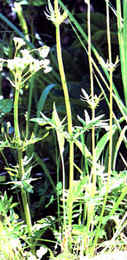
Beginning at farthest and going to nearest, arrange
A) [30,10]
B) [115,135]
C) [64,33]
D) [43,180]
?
[64,33] → [30,10] → [43,180] → [115,135]

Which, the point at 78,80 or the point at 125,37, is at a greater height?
the point at 125,37

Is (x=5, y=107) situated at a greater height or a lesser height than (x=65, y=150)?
greater

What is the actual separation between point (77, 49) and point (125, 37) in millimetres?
738

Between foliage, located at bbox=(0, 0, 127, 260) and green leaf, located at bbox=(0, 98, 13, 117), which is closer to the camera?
foliage, located at bbox=(0, 0, 127, 260)

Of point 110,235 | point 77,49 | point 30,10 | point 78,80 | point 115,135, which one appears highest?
point 30,10

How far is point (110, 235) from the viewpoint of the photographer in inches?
43.2

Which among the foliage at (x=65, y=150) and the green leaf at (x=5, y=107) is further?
the green leaf at (x=5, y=107)

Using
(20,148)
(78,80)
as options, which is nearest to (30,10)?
(78,80)

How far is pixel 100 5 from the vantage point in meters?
1.81

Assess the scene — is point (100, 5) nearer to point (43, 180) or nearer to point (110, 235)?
point (43, 180)

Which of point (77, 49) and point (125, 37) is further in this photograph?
point (77, 49)

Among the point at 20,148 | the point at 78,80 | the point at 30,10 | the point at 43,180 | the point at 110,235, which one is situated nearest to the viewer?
the point at 20,148

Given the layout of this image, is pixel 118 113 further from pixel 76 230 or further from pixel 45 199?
pixel 76 230

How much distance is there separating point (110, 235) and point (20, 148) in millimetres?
399
